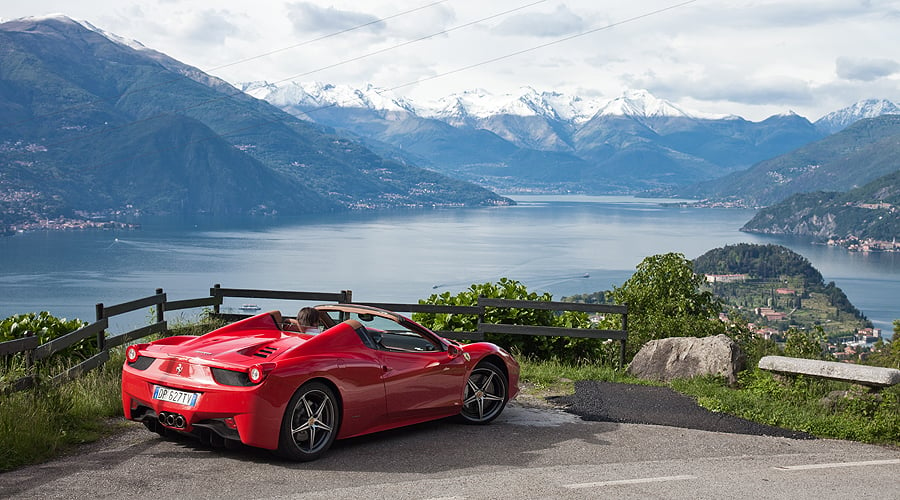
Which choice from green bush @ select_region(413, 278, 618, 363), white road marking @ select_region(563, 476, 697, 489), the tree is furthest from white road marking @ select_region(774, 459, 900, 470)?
the tree

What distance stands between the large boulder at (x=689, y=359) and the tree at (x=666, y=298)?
3159 millimetres

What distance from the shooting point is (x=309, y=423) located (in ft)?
23.1

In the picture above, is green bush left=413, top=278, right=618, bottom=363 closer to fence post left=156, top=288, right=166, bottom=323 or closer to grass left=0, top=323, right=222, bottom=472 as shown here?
fence post left=156, top=288, right=166, bottom=323

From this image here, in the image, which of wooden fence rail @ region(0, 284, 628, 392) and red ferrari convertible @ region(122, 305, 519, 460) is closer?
red ferrari convertible @ region(122, 305, 519, 460)

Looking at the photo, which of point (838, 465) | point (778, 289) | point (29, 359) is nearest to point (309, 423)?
point (29, 359)

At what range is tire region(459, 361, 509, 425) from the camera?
28.7ft

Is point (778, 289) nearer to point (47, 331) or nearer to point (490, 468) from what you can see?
point (47, 331)

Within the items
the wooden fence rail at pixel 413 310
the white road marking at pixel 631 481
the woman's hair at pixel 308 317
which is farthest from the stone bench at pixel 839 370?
the woman's hair at pixel 308 317

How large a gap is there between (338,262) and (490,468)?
123 metres

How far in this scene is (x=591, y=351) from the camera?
1445 centimetres

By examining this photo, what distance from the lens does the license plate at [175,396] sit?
6820 millimetres

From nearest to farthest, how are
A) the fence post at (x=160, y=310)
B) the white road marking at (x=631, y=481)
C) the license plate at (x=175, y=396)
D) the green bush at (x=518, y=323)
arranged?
the white road marking at (x=631, y=481)
the license plate at (x=175, y=396)
the fence post at (x=160, y=310)
the green bush at (x=518, y=323)

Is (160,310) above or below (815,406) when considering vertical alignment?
above

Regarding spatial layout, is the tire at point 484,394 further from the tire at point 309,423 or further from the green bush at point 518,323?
the green bush at point 518,323
